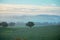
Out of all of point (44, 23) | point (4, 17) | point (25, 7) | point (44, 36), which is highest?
point (25, 7)

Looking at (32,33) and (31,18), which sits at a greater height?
(31,18)

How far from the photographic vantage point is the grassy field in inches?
61.2

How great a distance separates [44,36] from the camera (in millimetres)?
1599

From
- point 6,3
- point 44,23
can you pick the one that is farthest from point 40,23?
point 6,3

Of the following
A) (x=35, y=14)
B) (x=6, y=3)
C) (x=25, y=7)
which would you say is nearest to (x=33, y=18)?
(x=35, y=14)

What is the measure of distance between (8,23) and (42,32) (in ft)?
1.48

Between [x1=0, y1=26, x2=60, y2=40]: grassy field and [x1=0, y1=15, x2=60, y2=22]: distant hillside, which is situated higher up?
[x1=0, y1=15, x2=60, y2=22]: distant hillside

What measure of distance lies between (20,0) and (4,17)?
298 mm

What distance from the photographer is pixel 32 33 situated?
159 centimetres

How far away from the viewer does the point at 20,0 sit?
1582 mm

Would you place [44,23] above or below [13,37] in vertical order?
above

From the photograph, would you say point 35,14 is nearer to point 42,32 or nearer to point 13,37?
point 42,32

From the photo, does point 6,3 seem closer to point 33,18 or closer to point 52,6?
point 33,18

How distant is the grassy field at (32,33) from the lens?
155 cm
